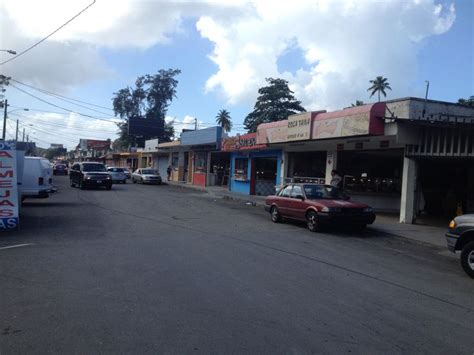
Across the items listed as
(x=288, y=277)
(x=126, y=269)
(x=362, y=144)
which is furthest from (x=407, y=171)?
(x=126, y=269)

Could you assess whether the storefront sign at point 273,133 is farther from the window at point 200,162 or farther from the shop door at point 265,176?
the window at point 200,162

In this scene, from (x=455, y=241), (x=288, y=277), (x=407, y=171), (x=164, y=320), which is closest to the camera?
(x=164, y=320)

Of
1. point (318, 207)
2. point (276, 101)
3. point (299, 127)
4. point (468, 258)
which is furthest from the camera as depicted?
point (276, 101)

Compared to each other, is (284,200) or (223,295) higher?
(284,200)

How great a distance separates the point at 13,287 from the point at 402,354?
5122 millimetres

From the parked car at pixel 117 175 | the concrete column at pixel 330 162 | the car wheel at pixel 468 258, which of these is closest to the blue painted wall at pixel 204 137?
the parked car at pixel 117 175

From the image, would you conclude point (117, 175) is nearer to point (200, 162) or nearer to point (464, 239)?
point (200, 162)

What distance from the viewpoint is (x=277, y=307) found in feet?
18.2

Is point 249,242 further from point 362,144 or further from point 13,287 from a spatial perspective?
point 362,144

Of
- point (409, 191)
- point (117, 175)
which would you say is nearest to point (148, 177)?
point (117, 175)

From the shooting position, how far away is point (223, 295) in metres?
5.98

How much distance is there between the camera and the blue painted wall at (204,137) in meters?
35.2

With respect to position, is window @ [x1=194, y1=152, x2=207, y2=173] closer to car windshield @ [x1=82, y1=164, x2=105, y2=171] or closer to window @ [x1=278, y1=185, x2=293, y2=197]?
car windshield @ [x1=82, y1=164, x2=105, y2=171]

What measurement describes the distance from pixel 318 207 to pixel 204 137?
82.8ft
